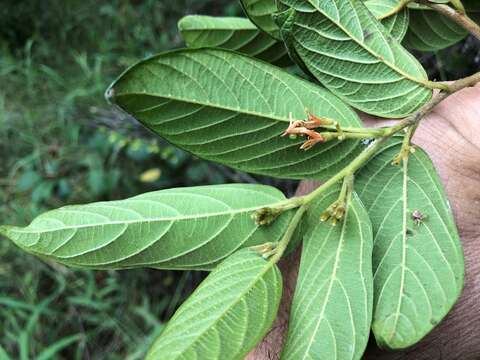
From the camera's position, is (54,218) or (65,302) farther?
(65,302)

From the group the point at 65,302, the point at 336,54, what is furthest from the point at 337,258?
the point at 65,302

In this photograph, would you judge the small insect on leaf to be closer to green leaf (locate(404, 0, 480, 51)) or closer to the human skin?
the human skin

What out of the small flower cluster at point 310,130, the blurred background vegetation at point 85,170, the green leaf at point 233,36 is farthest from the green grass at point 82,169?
the small flower cluster at point 310,130

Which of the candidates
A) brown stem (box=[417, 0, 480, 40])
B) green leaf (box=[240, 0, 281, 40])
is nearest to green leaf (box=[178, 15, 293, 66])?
green leaf (box=[240, 0, 281, 40])

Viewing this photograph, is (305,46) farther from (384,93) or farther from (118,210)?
(118,210)

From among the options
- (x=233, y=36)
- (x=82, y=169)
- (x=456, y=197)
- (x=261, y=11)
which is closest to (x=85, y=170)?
(x=82, y=169)

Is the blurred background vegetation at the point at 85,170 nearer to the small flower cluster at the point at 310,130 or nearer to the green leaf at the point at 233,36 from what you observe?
the green leaf at the point at 233,36
